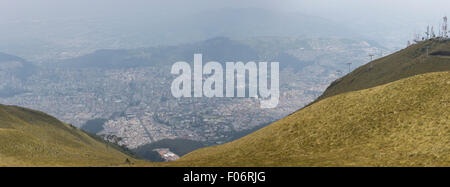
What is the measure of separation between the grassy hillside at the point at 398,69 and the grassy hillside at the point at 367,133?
85.2 metres

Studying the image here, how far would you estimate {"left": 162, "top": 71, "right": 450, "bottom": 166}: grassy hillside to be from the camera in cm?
4469

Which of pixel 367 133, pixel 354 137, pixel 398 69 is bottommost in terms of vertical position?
pixel 354 137

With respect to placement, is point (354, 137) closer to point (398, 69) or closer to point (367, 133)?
point (367, 133)

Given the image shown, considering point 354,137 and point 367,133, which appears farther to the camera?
point 354,137

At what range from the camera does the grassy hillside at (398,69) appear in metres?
144

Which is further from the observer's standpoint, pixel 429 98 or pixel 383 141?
pixel 429 98

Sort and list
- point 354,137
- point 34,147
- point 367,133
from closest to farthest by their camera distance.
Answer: point 367,133 < point 354,137 < point 34,147

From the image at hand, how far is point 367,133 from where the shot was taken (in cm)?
5594

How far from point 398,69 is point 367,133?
126 meters

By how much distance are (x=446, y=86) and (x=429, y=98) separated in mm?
5465

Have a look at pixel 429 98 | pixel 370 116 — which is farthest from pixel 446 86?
pixel 370 116

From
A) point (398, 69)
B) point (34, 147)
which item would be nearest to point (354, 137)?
point (34, 147)
